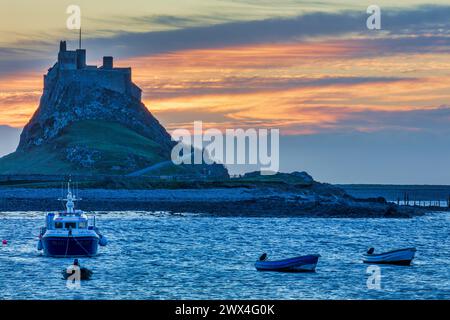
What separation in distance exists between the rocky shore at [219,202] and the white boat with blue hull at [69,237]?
70.3 meters

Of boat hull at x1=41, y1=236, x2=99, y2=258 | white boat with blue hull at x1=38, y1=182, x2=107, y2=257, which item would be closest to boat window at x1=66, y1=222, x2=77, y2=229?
white boat with blue hull at x1=38, y1=182, x2=107, y2=257

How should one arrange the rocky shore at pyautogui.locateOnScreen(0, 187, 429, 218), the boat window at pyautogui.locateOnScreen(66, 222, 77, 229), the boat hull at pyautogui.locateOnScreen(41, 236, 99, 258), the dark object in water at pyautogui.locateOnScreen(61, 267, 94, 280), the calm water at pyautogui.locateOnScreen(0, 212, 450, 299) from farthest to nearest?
1. the rocky shore at pyautogui.locateOnScreen(0, 187, 429, 218)
2. the boat window at pyautogui.locateOnScreen(66, 222, 77, 229)
3. the boat hull at pyautogui.locateOnScreen(41, 236, 99, 258)
4. the dark object in water at pyautogui.locateOnScreen(61, 267, 94, 280)
5. the calm water at pyautogui.locateOnScreen(0, 212, 450, 299)

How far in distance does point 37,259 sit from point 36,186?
4299 inches

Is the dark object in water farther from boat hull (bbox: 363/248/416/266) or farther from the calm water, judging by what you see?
boat hull (bbox: 363/248/416/266)

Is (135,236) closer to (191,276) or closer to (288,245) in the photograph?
(288,245)

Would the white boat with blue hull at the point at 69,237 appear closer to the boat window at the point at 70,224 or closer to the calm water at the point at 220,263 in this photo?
the boat window at the point at 70,224

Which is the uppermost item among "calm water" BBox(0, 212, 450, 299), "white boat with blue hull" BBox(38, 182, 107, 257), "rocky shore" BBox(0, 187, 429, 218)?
"rocky shore" BBox(0, 187, 429, 218)

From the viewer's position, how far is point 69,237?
199ft

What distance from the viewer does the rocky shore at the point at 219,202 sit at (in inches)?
5527

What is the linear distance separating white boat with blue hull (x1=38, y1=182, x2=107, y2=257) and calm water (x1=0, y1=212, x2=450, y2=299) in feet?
2.39

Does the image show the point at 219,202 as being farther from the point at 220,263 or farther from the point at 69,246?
the point at 69,246

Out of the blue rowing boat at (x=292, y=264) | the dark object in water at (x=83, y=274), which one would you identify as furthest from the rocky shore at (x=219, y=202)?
the dark object in water at (x=83, y=274)

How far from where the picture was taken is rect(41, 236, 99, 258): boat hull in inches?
2384
